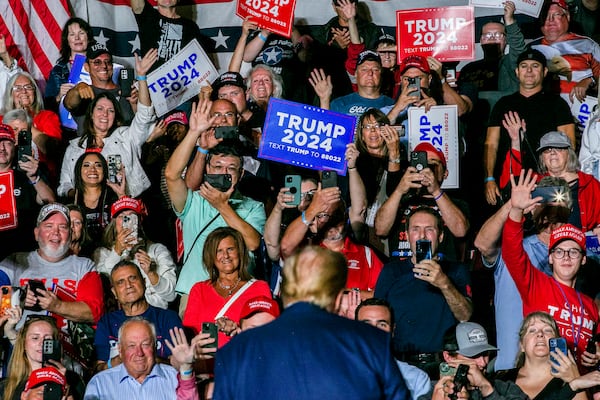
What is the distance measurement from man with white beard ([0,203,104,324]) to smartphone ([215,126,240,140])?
1198 millimetres

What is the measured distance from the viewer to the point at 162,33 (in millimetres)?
11742

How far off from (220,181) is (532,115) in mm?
2903

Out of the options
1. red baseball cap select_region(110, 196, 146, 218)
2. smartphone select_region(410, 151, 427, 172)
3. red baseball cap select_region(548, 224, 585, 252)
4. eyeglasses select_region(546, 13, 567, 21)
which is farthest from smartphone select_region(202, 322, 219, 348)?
eyeglasses select_region(546, 13, 567, 21)

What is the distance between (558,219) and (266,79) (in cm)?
292

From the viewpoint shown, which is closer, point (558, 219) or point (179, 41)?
point (558, 219)

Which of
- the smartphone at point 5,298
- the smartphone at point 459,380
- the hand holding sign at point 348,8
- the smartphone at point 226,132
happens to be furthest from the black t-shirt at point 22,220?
the smartphone at point 459,380

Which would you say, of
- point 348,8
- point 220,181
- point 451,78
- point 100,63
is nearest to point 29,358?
point 220,181

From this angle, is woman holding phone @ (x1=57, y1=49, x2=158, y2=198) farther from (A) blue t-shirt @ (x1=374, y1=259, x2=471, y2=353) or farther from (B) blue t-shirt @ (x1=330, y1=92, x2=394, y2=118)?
(A) blue t-shirt @ (x1=374, y1=259, x2=471, y2=353)

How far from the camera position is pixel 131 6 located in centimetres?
1212

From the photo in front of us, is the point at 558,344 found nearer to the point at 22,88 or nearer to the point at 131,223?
the point at 131,223

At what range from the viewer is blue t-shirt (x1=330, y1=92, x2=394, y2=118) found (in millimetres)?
10117

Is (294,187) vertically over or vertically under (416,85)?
under

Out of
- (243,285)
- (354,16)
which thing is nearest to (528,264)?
(243,285)

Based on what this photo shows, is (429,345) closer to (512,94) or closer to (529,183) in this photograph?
(529,183)
